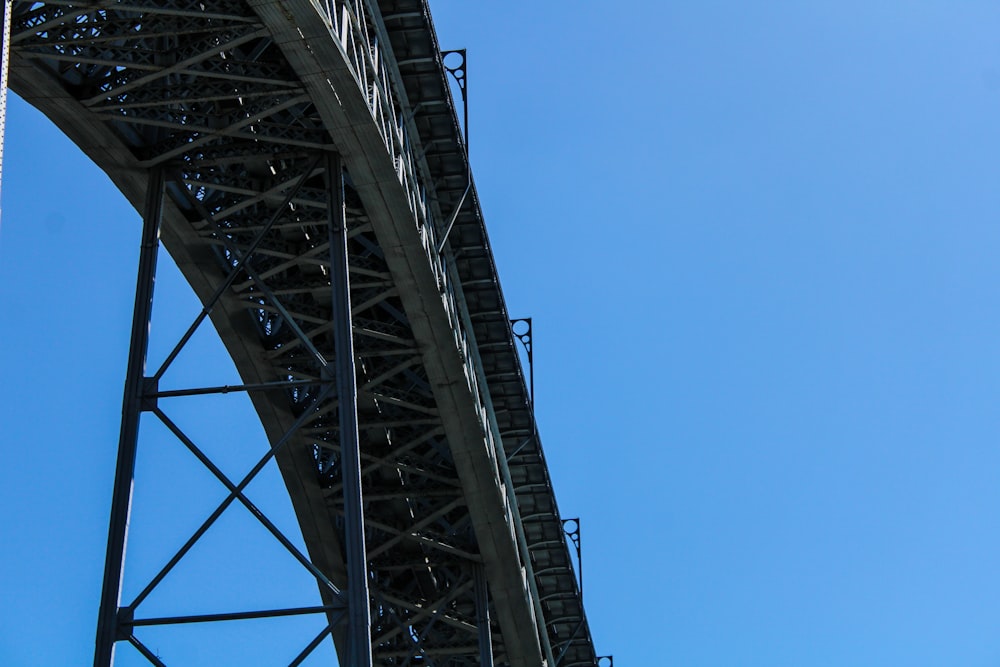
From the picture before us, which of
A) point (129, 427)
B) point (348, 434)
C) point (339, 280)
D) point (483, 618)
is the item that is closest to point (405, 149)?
point (339, 280)

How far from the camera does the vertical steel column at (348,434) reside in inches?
880

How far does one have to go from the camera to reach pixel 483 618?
35.6 metres

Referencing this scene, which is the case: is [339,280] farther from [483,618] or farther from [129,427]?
[483,618]

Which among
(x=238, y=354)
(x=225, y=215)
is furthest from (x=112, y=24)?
(x=238, y=354)

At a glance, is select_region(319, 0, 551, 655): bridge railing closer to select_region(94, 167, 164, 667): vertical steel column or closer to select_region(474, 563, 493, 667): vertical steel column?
select_region(474, 563, 493, 667): vertical steel column

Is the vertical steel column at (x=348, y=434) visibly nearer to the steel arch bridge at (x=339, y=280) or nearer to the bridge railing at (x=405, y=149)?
the steel arch bridge at (x=339, y=280)

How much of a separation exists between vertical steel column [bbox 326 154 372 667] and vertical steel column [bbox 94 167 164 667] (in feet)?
9.42

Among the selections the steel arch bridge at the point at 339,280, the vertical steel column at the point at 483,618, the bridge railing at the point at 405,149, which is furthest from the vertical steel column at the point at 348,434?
the vertical steel column at the point at 483,618

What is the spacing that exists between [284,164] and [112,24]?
190 inches

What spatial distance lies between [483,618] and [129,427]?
14160 mm

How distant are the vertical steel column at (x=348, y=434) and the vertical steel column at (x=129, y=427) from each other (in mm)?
2870

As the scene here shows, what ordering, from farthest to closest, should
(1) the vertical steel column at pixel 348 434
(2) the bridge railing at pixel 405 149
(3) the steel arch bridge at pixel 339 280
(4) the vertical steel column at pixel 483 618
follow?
(4) the vertical steel column at pixel 483 618, (2) the bridge railing at pixel 405 149, (3) the steel arch bridge at pixel 339 280, (1) the vertical steel column at pixel 348 434

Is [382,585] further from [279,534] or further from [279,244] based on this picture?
[279,534]

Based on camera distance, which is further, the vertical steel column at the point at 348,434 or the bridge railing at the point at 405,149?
the bridge railing at the point at 405,149
